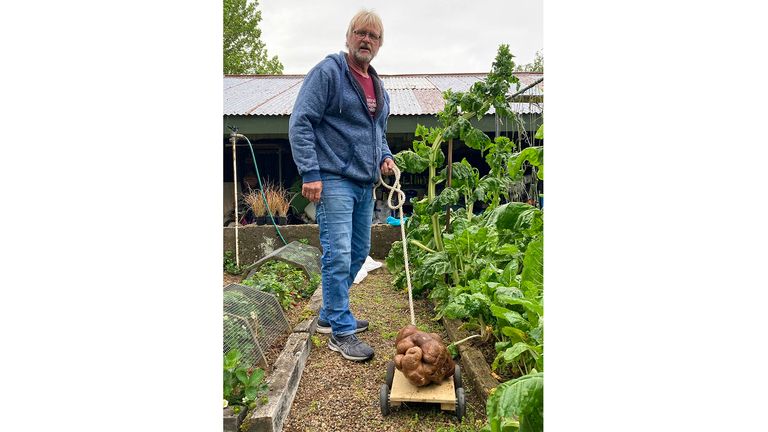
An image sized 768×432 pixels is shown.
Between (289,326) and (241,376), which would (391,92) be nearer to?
(289,326)

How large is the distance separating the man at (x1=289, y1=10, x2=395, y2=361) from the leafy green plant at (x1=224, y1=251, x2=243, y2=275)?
10.5 ft

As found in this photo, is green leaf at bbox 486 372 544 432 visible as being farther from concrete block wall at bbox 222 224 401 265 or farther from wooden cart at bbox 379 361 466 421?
concrete block wall at bbox 222 224 401 265

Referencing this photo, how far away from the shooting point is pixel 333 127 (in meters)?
2.56

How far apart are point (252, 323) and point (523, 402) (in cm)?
187

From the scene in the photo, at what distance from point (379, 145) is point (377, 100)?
27 centimetres

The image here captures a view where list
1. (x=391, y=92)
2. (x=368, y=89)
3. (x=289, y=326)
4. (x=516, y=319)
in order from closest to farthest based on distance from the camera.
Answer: (x=516, y=319) → (x=368, y=89) → (x=289, y=326) → (x=391, y=92)

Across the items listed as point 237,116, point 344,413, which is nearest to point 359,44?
point 344,413

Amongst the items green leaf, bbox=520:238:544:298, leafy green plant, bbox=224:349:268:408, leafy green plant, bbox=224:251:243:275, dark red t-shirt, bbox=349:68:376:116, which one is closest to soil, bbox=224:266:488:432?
leafy green plant, bbox=224:349:268:408

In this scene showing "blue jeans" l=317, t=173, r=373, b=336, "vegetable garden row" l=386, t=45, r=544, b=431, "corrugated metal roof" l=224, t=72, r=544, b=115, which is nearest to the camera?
"vegetable garden row" l=386, t=45, r=544, b=431

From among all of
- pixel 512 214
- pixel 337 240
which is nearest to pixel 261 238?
pixel 337 240

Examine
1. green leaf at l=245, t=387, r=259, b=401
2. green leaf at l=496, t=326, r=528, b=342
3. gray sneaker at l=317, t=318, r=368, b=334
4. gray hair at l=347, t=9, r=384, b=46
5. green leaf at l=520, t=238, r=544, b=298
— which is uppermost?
gray hair at l=347, t=9, r=384, b=46

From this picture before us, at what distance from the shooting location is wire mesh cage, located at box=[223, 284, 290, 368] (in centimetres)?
224

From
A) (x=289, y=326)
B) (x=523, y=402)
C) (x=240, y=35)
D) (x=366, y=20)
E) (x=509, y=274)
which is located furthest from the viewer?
(x=240, y=35)

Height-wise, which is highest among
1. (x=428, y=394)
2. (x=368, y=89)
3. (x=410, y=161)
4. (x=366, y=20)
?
(x=366, y=20)
